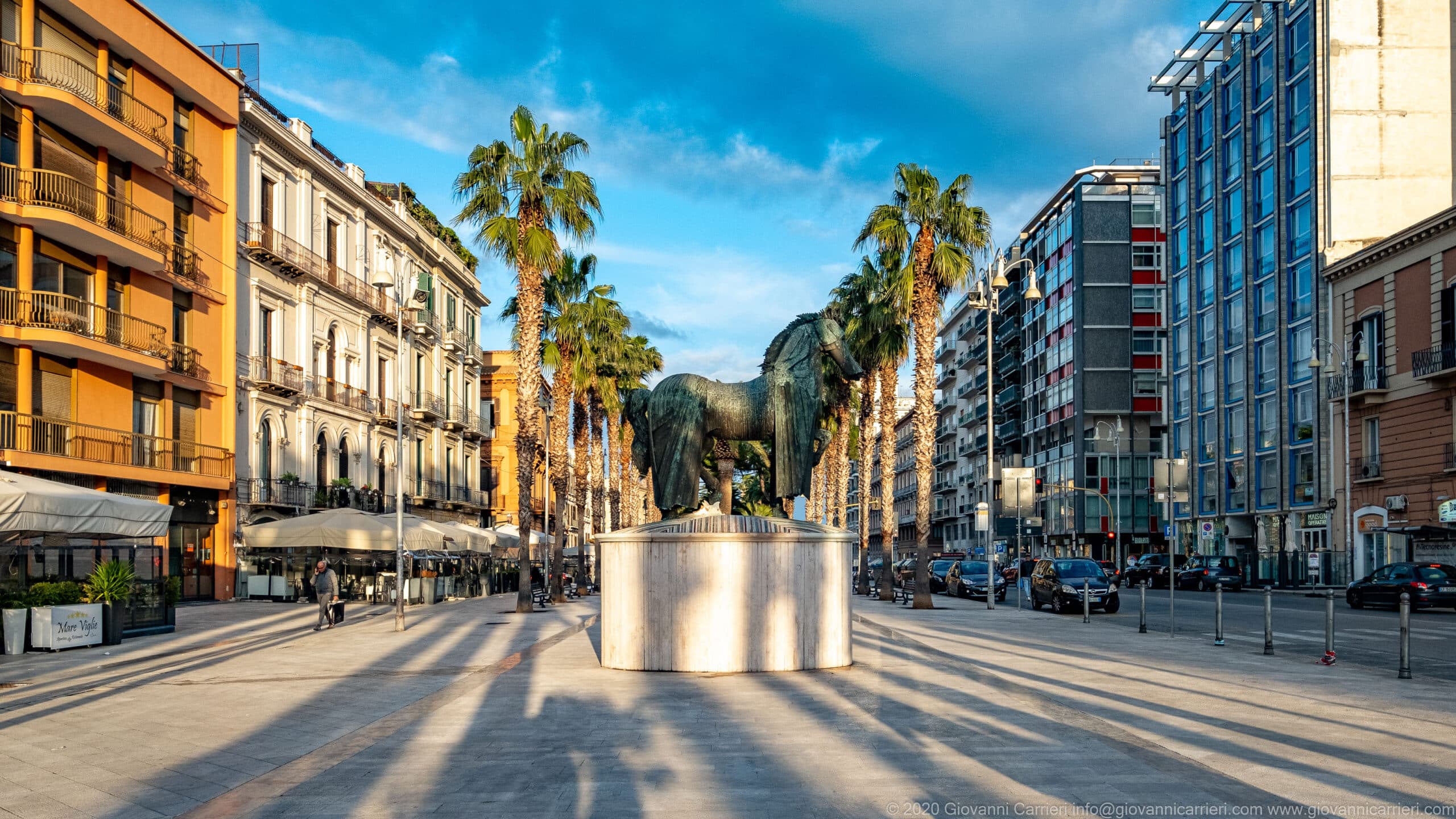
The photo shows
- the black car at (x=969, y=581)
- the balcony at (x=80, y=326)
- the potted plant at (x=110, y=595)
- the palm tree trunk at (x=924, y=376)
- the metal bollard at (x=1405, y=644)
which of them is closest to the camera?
the metal bollard at (x=1405, y=644)

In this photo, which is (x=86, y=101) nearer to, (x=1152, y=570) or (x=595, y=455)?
(x=595, y=455)

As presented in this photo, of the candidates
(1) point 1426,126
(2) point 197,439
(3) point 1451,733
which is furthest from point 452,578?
(1) point 1426,126

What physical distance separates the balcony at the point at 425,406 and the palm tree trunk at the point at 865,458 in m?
19.3

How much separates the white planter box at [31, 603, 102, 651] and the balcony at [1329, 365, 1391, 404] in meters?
41.4

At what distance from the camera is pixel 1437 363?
132 ft

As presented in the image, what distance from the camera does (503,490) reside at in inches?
2712

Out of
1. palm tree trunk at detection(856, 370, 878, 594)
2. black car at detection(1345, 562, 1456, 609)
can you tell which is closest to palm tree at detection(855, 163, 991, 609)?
palm tree trunk at detection(856, 370, 878, 594)

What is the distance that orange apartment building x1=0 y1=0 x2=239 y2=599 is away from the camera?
27812 millimetres

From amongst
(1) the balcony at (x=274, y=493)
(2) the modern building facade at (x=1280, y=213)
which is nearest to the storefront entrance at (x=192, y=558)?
(1) the balcony at (x=274, y=493)

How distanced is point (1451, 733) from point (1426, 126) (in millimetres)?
48874

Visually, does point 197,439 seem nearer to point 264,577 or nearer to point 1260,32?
point 264,577

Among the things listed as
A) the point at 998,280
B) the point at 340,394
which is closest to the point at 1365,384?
the point at 998,280

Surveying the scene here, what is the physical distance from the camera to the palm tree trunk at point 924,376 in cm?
3241

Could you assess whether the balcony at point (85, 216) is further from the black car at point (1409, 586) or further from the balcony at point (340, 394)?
the black car at point (1409, 586)
